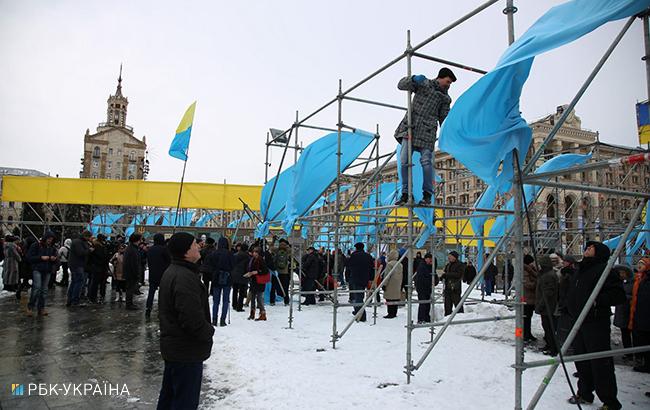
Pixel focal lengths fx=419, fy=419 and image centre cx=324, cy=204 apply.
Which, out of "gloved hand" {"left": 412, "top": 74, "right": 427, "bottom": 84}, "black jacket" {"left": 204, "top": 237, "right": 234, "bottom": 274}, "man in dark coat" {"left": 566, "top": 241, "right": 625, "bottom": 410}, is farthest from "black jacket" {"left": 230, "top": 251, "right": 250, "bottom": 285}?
"man in dark coat" {"left": 566, "top": 241, "right": 625, "bottom": 410}

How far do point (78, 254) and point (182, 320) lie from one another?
29.6 ft

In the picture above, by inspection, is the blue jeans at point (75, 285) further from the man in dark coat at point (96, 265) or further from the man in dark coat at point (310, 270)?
the man in dark coat at point (310, 270)

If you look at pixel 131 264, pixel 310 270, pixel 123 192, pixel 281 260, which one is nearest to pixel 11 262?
pixel 131 264

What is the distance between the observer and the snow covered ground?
4918mm

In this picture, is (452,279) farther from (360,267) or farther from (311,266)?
(311,266)

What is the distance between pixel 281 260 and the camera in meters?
12.9

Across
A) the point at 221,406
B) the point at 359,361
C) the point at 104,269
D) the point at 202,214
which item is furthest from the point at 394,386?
the point at 202,214

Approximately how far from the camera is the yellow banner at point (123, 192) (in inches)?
683

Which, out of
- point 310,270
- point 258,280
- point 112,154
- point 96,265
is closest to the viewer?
point 258,280

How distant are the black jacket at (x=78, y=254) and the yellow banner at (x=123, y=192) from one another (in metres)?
7.13

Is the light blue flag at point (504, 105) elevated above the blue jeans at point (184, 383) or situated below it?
above

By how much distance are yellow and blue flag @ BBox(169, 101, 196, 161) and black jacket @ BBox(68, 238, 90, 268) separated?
423 centimetres

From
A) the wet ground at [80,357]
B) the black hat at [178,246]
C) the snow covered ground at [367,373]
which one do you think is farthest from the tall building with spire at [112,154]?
the black hat at [178,246]

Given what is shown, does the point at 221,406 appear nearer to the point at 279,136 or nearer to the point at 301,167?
the point at 301,167
